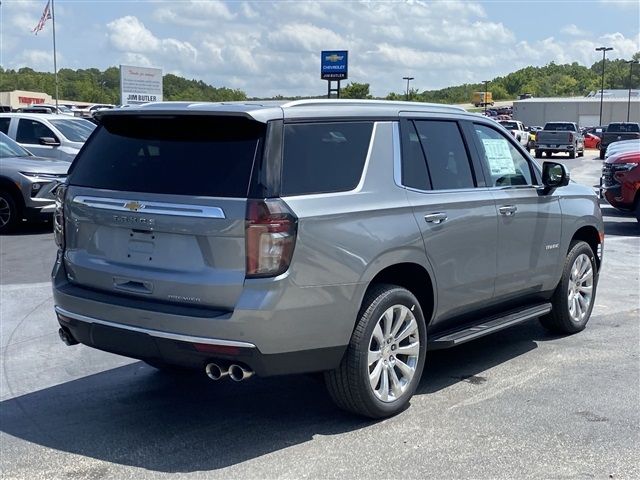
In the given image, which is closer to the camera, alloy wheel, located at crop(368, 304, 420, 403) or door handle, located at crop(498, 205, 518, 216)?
alloy wheel, located at crop(368, 304, 420, 403)

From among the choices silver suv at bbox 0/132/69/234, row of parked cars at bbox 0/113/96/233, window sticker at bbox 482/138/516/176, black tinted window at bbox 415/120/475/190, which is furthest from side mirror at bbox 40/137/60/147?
black tinted window at bbox 415/120/475/190

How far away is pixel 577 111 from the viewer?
348ft

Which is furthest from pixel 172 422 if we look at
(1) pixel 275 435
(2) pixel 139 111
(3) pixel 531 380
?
(3) pixel 531 380

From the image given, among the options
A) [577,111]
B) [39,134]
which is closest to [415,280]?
[39,134]

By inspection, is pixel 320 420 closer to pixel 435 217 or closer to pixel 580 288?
pixel 435 217

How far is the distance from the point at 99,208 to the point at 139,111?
0.62 metres

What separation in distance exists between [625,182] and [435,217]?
31.4 ft

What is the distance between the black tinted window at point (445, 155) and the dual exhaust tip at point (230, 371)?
1.94 m

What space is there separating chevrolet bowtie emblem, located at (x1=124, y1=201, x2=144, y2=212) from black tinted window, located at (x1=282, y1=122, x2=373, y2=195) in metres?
0.84

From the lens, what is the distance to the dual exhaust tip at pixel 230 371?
4262 millimetres

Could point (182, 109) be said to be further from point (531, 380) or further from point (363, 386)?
point (531, 380)

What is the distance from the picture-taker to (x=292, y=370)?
14.4ft

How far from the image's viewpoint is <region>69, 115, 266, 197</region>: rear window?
4336mm

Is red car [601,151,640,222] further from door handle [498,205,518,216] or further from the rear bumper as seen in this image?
the rear bumper
